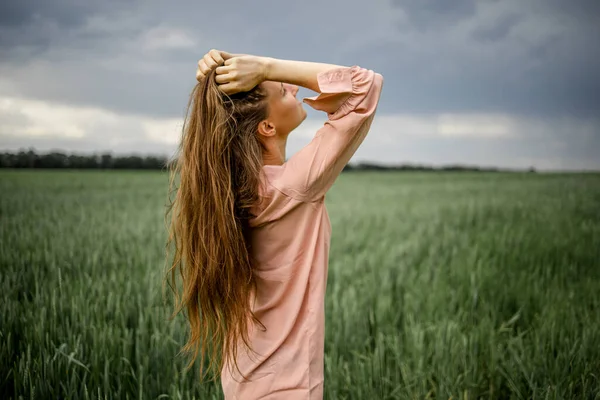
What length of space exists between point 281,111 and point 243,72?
7.1 inches

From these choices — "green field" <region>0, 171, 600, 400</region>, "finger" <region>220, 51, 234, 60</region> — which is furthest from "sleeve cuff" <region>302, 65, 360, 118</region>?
"green field" <region>0, 171, 600, 400</region>

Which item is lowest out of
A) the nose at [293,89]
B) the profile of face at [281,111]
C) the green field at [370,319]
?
the green field at [370,319]

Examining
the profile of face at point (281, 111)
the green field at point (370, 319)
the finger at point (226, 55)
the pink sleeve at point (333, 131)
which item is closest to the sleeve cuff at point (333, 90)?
the pink sleeve at point (333, 131)

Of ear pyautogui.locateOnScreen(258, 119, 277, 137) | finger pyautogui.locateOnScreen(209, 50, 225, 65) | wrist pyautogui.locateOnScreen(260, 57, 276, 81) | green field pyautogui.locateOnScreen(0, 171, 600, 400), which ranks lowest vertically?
green field pyautogui.locateOnScreen(0, 171, 600, 400)

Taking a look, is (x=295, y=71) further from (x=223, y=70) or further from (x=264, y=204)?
(x=264, y=204)

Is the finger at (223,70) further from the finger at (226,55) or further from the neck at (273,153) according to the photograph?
the neck at (273,153)

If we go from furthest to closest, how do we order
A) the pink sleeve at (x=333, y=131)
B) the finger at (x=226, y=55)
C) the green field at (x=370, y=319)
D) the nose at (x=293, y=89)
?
the green field at (x=370, y=319)
the nose at (x=293, y=89)
the finger at (x=226, y=55)
the pink sleeve at (x=333, y=131)

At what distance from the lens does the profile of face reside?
1.35 m

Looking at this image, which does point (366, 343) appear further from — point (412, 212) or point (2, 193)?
point (2, 193)

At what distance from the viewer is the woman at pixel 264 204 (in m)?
1.23

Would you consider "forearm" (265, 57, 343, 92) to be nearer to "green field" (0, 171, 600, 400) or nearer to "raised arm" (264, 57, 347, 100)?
"raised arm" (264, 57, 347, 100)


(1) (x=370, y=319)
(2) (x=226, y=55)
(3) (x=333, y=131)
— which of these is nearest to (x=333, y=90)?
(3) (x=333, y=131)

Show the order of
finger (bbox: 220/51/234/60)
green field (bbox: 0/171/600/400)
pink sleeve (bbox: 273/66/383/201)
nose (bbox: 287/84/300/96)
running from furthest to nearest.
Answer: green field (bbox: 0/171/600/400)
nose (bbox: 287/84/300/96)
finger (bbox: 220/51/234/60)
pink sleeve (bbox: 273/66/383/201)

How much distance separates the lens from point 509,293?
11.1ft
